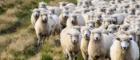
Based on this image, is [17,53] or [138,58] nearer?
[138,58]

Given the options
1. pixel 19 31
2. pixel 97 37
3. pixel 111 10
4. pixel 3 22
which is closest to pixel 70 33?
pixel 97 37

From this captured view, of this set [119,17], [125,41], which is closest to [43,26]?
[119,17]

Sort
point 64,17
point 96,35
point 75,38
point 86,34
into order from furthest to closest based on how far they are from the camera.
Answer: point 64,17 → point 75,38 → point 86,34 → point 96,35

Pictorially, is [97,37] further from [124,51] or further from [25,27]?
[25,27]

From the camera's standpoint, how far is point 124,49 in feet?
44.1

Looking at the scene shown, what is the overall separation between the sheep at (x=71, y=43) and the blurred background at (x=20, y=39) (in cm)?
94

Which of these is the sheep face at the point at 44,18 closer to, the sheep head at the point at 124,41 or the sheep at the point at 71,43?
the sheep at the point at 71,43

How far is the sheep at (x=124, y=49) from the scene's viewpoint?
1333 centimetres

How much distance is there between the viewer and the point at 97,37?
565 inches

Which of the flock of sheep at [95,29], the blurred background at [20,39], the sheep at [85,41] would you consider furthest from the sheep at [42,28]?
the sheep at [85,41]

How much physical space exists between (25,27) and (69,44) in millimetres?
8088

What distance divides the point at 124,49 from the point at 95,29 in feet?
5.12

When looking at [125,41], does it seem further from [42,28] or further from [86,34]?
[42,28]

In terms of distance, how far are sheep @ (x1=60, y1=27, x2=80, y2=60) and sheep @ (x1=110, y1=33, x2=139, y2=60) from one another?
1.85 meters
